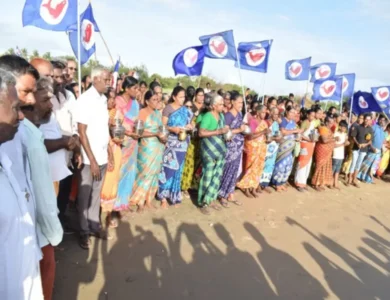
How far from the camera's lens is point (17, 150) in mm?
1639

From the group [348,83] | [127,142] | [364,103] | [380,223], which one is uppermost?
[348,83]

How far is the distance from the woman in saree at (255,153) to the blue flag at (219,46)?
1454mm

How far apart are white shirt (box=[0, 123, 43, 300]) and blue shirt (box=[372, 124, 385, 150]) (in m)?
8.11

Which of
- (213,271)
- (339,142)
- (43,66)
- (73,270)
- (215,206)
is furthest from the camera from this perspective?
(339,142)

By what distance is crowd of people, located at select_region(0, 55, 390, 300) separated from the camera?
1.56 metres

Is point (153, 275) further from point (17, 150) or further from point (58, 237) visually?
point (17, 150)

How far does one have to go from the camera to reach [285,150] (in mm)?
6477

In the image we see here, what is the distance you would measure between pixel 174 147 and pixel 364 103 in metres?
6.45

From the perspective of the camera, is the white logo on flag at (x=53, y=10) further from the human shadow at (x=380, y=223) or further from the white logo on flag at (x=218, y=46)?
the human shadow at (x=380, y=223)

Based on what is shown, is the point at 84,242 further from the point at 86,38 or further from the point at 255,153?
the point at 255,153

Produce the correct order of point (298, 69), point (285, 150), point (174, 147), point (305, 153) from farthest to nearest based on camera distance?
point (298, 69) < point (305, 153) < point (285, 150) < point (174, 147)

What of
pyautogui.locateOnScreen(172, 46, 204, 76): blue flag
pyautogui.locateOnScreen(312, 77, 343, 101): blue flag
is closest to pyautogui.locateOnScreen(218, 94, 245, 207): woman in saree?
pyautogui.locateOnScreen(172, 46, 204, 76): blue flag

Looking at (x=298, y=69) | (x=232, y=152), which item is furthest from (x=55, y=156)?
(x=298, y=69)

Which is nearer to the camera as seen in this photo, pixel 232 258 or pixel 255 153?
pixel 232 258
